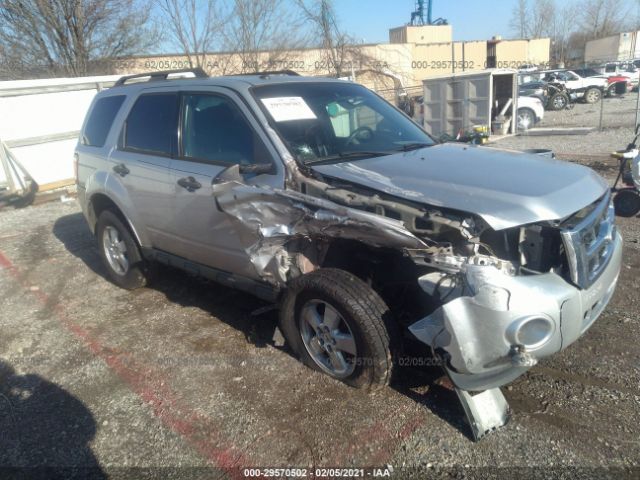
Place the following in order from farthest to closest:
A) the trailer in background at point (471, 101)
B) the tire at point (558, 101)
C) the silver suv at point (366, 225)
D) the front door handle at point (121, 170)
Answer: the tire at point (558, 101) < the trailer in background at point (471, 101) < the front door handle at point (121, 170) < the silver suv at point (366, 225)

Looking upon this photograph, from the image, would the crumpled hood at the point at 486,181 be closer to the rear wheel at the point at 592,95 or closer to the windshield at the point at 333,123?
the windshield at the point at 333,123

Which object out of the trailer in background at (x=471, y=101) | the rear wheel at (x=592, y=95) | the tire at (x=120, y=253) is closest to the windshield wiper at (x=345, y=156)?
the tire at (x=120, y=253)

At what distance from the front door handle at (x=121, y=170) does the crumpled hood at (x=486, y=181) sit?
6.97ft

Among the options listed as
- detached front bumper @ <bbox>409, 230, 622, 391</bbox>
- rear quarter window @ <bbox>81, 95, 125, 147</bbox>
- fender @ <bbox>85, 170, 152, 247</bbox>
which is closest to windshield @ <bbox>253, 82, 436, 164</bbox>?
detached front bumper @ <bbox>409, 230, 622, 391</bbox>

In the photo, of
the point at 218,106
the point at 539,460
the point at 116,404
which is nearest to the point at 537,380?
the point at 539,460

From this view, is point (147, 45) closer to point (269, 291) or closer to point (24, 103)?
point (24, 103)

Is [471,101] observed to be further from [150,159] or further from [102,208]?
[150,159]

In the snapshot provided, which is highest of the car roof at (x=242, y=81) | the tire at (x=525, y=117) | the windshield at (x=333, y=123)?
the car roof at (x=242, y=81)

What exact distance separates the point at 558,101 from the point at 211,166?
916 inches

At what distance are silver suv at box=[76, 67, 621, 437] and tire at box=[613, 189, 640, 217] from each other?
11.3ft

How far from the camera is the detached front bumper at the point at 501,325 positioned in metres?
2.36

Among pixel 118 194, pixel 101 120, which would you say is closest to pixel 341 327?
pixel 118 194

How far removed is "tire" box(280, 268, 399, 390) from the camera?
288 centimetres

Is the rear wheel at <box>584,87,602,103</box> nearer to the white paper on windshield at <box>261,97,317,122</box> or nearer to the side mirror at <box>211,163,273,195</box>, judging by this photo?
the white paper on windshield at <box>261,97,317,122</box>
